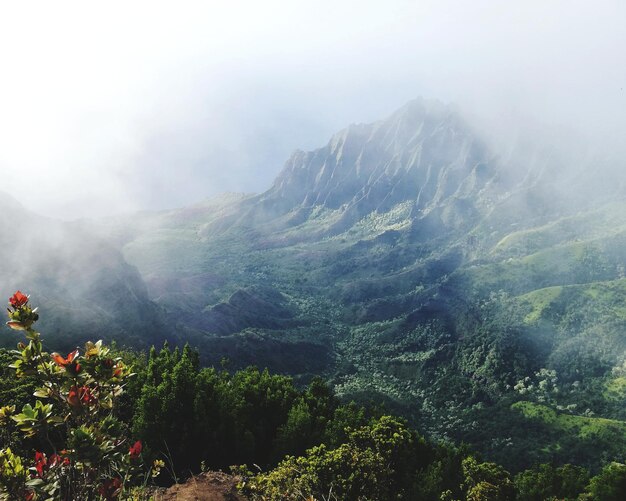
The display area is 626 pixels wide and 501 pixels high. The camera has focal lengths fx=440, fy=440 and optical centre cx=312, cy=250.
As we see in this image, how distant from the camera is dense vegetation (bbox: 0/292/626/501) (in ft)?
30.2

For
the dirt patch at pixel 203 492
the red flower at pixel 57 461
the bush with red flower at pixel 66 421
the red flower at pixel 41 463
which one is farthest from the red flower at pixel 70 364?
the dirt patch at pixel 203 492

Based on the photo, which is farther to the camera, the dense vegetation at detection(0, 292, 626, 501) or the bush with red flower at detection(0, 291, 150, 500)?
the dense vegetation at detection(0, 292, 626, 501)

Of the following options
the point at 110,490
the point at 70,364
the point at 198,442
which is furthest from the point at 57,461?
the point at 198,442

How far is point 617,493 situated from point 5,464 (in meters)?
82.2

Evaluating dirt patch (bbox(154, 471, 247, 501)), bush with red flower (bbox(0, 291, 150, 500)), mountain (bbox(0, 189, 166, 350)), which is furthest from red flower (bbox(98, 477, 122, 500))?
mountain (bbox(0, 189, 166, 350))

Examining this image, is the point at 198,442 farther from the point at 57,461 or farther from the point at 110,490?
the point at 110,490

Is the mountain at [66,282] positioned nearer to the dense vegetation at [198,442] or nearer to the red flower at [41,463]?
the dense vegetation at [198,442]

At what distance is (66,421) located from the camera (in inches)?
373

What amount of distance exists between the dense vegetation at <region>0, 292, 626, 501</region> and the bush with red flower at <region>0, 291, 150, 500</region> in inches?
1.1

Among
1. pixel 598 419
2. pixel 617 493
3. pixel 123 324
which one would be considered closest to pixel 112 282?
pixel 123 324

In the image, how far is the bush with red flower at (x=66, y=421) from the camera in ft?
28.9

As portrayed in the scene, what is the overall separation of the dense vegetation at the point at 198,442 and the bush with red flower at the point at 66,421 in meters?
0.03

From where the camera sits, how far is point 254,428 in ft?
184

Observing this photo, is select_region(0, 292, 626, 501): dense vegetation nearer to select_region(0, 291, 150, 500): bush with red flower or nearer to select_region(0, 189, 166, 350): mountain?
select_region(0, 291, 150, 500): bush with red flower
